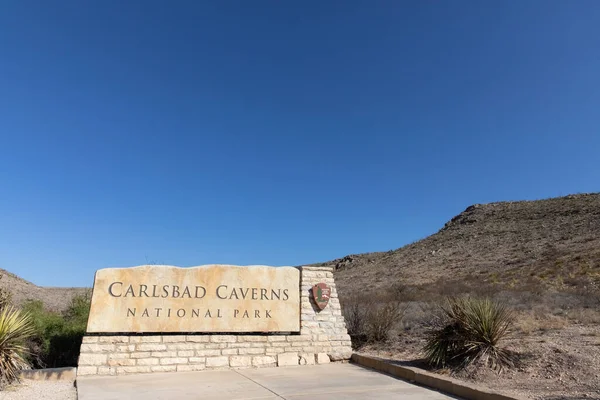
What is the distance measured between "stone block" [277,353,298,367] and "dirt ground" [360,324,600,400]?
2.79 metres

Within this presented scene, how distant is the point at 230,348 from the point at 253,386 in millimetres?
2455

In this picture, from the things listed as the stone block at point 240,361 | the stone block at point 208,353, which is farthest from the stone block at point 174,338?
the stone block at point 240,361

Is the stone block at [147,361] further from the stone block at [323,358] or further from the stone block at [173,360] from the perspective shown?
the stone block at [323,358]

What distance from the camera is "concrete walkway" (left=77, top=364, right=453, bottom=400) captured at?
781 cm

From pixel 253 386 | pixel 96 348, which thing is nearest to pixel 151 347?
pixel 96 348

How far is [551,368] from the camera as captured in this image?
8375 millimetres

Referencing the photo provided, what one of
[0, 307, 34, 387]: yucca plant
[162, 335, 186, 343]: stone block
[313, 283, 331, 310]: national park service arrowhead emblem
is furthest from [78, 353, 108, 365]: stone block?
[313, 283, 331, 310]: national park service arrowhead emblem

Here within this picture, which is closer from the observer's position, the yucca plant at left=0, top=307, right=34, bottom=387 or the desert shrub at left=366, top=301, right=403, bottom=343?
the yucca plant at left=0, top=307, right=34, bottom=387

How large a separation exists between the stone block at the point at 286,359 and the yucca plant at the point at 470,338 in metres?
3.51

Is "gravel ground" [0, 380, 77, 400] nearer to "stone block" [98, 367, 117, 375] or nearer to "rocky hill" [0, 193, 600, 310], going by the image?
"stone block" [98, 367, 117, 375]

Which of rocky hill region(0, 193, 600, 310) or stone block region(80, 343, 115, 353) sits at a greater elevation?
rocky hill region(0, 193, 600, 310)

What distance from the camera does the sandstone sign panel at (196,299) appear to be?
1020cm

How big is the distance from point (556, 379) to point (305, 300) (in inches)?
245

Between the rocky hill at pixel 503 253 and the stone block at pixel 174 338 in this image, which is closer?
the stone block at pixel 174 338
